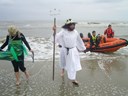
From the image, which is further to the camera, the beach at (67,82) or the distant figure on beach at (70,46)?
the distant figure on beach at (70,46)

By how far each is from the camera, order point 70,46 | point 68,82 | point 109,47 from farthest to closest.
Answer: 1. point 109,47
2. point 68,82
3. point 70,46

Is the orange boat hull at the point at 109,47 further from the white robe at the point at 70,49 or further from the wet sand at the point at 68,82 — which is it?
the white robe at the point at 70,49

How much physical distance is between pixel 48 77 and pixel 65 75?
1.86 feet

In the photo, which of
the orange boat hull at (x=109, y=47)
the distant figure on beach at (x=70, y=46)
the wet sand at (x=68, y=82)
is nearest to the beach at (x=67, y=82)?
the wet sand at (x=68, y=82)

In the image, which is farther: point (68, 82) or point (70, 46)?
point (68, 82)

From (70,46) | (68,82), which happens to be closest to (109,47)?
(68,82)

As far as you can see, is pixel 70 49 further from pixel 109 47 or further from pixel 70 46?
pixel 109 47

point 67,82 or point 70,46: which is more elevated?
point 70,46

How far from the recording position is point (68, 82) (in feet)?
21.7

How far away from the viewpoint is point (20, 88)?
238 inches

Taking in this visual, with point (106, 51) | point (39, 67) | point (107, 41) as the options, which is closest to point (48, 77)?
point (39, 67)

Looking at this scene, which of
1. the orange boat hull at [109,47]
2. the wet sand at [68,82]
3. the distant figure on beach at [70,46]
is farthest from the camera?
the orange boat hull at [109,47]

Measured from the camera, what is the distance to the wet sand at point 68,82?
5.74 metres

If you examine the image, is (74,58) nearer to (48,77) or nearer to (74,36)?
(74,36)
